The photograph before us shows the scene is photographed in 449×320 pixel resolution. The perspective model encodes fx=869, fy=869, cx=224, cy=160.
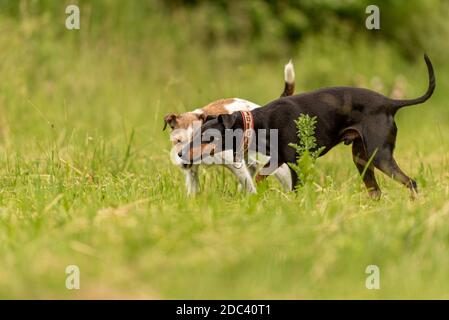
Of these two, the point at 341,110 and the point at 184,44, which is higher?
the point at 184,44

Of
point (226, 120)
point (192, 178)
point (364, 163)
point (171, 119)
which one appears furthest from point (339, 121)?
point (171, 119)

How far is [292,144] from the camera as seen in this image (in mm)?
5766

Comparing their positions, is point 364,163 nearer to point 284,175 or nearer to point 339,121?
point 339,121

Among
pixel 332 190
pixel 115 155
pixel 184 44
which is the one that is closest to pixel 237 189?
pixel 332 190

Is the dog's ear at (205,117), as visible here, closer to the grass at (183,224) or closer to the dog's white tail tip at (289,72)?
the grass at (183,224)

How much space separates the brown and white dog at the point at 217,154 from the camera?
242 inches

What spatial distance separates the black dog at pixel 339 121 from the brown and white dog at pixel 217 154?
133 millimetres

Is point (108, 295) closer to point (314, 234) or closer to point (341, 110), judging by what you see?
point (314, 234)

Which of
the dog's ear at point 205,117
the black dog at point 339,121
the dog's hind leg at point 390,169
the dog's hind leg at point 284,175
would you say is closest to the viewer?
the dog's hind leg at point 390,169

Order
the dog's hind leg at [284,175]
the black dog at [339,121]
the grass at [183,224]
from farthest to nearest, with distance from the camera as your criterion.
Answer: the dog's hind leg at [284,175] → the black dog at [339,121] → the grass at [183,224]

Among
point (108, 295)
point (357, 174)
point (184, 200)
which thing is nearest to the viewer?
point (108, 295)

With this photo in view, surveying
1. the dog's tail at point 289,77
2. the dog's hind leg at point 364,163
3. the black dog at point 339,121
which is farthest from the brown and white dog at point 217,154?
the dog's hind leg at point 364,163

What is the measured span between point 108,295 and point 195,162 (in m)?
2.10

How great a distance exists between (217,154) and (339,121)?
0.92 meters
